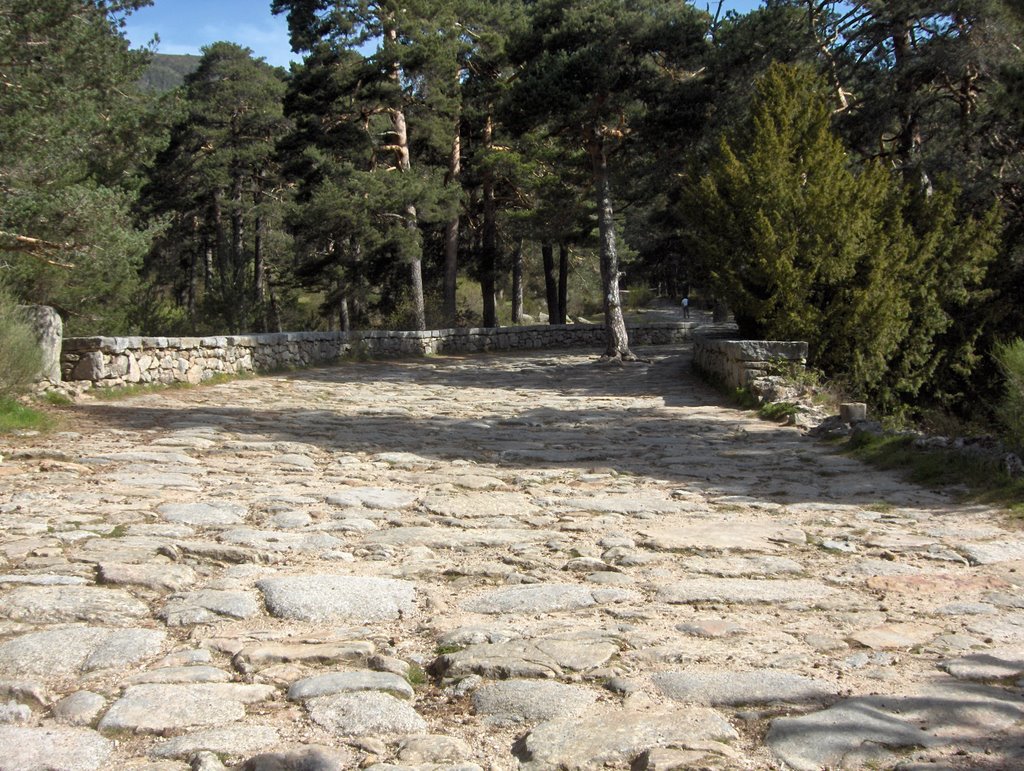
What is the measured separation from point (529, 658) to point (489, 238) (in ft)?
85.1

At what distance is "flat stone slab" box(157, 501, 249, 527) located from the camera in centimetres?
511

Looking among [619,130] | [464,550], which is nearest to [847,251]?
[619,130]

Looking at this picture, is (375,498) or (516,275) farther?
(516,275)

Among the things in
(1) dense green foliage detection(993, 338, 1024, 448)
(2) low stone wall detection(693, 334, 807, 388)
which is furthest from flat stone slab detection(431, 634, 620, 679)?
(2) low stone wall detection(693, 334, 807, 388)

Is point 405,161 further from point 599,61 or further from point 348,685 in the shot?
point 348,685

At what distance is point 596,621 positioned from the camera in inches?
146

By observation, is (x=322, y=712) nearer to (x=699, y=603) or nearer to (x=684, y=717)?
(x=684, y=717)

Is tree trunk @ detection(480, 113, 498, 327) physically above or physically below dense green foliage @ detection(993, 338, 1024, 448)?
above

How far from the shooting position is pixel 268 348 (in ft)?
52.3

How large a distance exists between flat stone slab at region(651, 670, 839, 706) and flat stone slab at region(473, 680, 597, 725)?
0.95 feet

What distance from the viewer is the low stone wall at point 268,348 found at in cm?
1109

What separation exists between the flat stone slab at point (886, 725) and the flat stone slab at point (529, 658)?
746mm

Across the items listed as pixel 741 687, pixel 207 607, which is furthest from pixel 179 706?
pixel 741 687

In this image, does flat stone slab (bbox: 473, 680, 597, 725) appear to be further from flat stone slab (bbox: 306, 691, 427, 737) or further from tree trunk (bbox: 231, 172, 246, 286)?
tree trunk (bbox: 231, 172, 246, 286)
